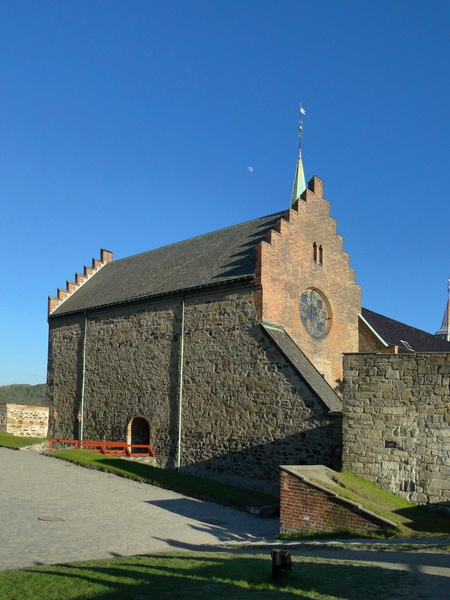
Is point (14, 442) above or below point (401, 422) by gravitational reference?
below

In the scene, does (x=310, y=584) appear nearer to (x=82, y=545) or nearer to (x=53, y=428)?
(x=82, y=545)

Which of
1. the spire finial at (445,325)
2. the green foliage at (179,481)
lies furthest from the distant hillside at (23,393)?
the green foliage at (179,481)

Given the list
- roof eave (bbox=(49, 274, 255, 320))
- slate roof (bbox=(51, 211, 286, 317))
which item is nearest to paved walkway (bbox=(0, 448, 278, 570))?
roof eave (bbox=(49, 274, 255, 320))

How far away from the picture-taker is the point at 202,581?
29.9 ft

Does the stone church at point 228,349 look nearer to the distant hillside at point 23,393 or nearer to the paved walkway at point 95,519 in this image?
the paved walkway at point 95,519

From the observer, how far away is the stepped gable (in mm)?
35812

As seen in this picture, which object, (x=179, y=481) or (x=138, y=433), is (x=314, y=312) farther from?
(x=138, y=433)

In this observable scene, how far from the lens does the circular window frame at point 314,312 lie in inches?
1013

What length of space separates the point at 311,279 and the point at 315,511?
12.6m

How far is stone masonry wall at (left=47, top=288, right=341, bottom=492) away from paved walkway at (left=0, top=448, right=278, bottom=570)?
325cm

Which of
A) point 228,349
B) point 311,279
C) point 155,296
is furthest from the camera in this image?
point 155,296

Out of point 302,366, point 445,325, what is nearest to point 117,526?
point 302,366

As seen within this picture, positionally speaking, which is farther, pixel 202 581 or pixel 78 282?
pixel 78 282

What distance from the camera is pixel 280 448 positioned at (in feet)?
70.3
